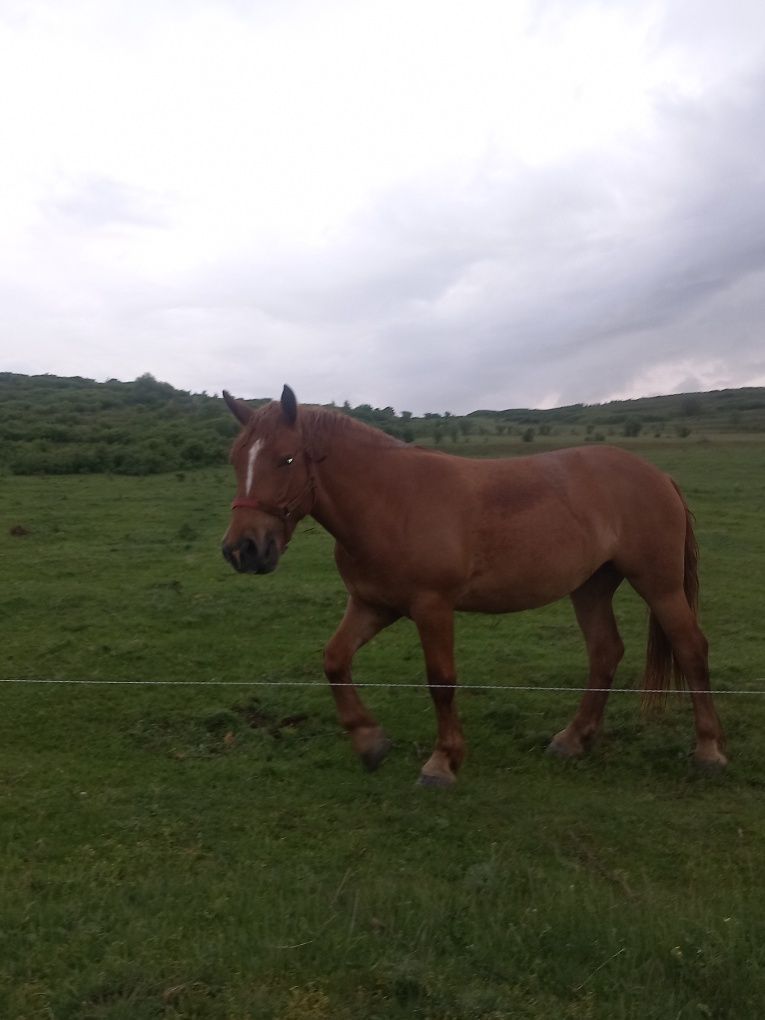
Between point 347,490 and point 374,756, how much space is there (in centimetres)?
166

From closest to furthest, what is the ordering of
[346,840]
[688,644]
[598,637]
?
[346,840] < [688,644] < [598,637]

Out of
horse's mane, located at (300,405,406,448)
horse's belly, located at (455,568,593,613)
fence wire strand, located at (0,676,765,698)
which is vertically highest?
horse's mane, located at (300,405,406,448)

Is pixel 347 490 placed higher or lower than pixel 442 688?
higher

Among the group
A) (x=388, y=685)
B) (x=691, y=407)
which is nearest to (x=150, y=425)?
(x=388, y=685)

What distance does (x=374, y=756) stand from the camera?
202 inches

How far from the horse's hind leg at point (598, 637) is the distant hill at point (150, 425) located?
536 centimetres

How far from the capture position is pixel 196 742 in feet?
18.2

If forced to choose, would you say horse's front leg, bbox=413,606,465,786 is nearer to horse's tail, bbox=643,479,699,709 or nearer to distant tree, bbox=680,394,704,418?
horse's tail, bbox=643,479,699,709

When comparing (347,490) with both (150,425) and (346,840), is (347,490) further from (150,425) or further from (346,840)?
(150,425)

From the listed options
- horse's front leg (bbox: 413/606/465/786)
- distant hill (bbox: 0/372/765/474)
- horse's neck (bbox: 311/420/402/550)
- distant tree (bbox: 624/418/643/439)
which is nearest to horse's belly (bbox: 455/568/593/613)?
horse's front leg (bbox: 413/606/465/786)

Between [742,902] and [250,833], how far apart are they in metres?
2.30

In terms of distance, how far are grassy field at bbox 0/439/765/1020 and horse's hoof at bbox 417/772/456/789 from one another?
0.08 metres

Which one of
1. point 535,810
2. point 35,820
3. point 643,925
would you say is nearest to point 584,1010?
point 643,925

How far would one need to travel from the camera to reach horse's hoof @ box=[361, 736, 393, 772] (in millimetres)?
5125
